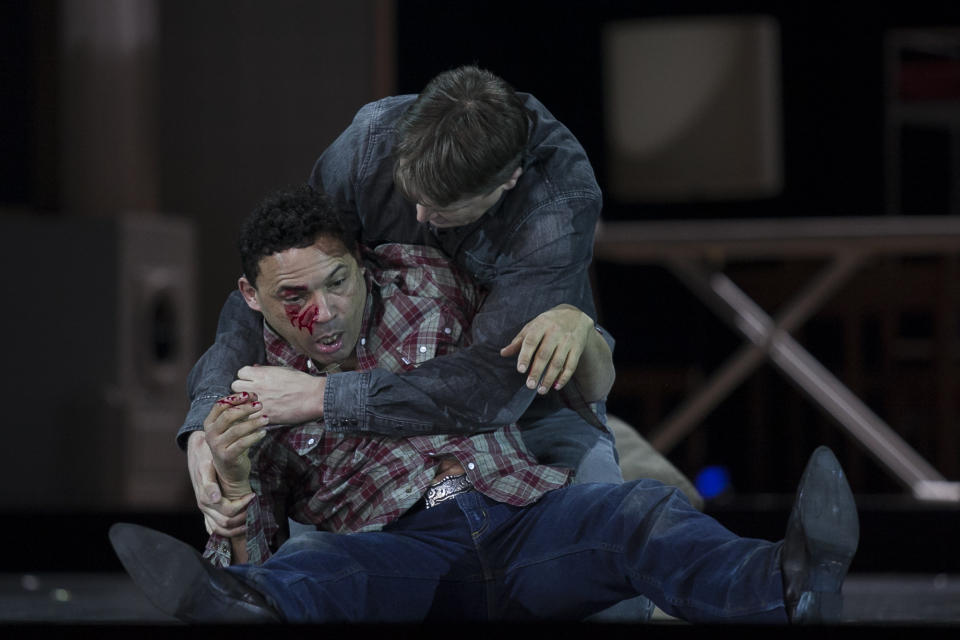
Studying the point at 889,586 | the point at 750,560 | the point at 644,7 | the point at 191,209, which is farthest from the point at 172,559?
the point at 644,7

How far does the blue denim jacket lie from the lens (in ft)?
4.61

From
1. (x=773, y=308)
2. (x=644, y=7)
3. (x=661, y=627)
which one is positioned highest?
(x=644, y=7)

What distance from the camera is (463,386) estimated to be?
1402mm

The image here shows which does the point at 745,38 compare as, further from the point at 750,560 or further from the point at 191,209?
the point at 750,560

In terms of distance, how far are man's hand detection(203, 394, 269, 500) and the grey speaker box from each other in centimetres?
255

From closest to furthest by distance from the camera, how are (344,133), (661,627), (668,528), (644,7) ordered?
(661,627)
(668,528)
(344,133)
(644,7)

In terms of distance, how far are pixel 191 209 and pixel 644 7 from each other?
1.83m

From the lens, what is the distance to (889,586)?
3006 mm

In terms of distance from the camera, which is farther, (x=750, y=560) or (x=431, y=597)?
(x=431, y=597)

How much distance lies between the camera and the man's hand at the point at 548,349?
135cm

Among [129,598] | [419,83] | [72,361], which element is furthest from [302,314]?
[72,361]

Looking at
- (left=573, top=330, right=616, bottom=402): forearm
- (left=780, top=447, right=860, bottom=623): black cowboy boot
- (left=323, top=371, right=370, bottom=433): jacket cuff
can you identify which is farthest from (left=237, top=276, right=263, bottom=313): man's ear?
(left=780, top=447, right=860, bottom=623): black cowboy boot

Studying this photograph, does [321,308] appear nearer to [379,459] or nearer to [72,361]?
[379,459]

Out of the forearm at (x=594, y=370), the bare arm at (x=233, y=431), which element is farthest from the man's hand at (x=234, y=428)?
the forearm at (x=594, y=370)
